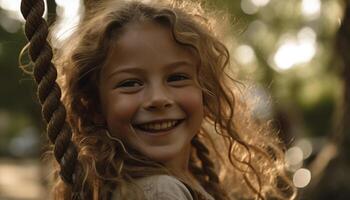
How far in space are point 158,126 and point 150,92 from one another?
0.11 metres

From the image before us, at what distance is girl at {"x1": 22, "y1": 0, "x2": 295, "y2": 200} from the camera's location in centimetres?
201

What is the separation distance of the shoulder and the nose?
0.21 metres

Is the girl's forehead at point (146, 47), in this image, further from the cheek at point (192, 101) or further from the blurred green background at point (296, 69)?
the blurred green background at point (296, 69)

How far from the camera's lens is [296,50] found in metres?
12.3

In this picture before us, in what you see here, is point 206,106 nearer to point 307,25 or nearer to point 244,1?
point 244,1

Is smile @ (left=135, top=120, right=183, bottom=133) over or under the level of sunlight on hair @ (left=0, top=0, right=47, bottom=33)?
over

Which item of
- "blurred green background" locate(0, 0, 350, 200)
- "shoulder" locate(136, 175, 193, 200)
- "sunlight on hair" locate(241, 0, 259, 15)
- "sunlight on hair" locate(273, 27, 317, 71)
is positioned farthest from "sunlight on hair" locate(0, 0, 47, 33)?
"shoulder" locate(136, 175, 193, 200)

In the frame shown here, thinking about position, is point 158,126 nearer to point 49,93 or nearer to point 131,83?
point 131,83

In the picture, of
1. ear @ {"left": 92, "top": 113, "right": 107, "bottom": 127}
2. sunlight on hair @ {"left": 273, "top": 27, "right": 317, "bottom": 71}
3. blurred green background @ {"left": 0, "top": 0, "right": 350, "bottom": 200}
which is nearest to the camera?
ear @ {"left": 92, "top": 113, "right": 107, "bottom": 127}

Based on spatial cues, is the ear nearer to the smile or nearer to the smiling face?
the smiling face

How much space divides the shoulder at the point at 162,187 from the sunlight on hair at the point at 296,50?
10.3m

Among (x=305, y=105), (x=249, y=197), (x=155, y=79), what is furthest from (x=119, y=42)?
(x=305, y=105)

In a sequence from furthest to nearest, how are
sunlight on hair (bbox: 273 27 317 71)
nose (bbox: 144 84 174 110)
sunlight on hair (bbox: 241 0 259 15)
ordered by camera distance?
1. sunlight on hair (bbox: 273 27 317 71)
2. sunlight on hair (bbox: 241 0 259 15)
3. nose (bbox: 144 84 174 110)

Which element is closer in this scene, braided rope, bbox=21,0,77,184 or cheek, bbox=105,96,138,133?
braided rope, bbox=21,0,77,184
